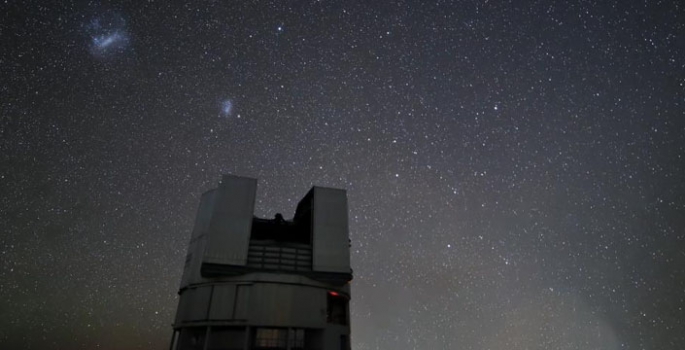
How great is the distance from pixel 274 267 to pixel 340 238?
3.83 meters

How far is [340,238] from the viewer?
21594 mm

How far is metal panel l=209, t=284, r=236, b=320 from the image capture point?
18.8 metres

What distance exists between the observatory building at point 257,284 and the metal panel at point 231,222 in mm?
47

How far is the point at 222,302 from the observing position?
1911 cm

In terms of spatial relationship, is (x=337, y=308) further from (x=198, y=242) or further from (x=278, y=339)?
(x=198, y=242)

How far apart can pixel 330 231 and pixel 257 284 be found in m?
4.73

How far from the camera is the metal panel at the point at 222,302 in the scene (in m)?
18.8

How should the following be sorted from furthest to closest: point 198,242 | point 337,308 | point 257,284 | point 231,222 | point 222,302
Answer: point 198,242 < point 337,308 < point 231,222 < point 257,284 < point 222,302

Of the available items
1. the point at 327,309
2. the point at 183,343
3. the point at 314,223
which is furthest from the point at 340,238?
the point at 183,343

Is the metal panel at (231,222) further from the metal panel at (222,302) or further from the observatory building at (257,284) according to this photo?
the metal panel at (222,302)

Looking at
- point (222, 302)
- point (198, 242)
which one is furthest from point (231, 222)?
point (222, 302)

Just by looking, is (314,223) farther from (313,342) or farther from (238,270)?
(313,342)

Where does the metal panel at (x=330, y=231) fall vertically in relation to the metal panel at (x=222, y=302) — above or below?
above

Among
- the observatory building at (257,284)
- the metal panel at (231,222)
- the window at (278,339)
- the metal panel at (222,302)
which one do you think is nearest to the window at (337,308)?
the observatory building at (257,284)
